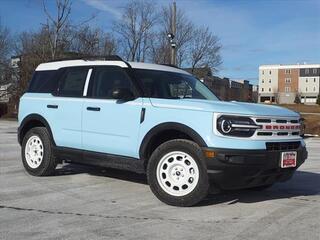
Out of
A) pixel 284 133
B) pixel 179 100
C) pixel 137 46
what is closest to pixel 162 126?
pixel 179 100

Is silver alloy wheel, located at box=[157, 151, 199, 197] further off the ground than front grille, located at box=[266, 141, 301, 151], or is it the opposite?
front grille, located at box=[266, 141, 301, 151]

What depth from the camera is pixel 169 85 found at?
7930mm

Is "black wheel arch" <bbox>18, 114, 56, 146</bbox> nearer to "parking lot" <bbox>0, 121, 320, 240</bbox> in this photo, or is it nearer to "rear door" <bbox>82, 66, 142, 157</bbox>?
"parking lot" <bbox>0, 121, 320, 240</bbox>

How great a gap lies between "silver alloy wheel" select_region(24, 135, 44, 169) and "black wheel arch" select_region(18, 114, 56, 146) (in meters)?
0.26

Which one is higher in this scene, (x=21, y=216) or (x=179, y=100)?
(x=179, y=100)

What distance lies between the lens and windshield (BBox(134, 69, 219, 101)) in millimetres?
7662

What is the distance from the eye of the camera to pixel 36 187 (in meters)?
7.95

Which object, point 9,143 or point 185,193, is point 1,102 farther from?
point 185,193

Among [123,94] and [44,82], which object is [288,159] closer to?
[123,94]

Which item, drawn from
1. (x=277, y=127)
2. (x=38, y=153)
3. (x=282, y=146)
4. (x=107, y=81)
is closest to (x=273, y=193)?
(x=282, y=146)

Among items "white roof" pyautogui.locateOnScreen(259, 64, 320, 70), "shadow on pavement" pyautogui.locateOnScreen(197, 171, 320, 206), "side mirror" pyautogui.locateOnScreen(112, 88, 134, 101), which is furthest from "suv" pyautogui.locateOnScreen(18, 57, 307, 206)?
"white roof" pyautogui.locateOnScreen(259, 64, 320, 70)

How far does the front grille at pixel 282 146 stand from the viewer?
6684 mm

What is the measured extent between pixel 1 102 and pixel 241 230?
37892 millimetres

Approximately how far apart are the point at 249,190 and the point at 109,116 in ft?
7.82
